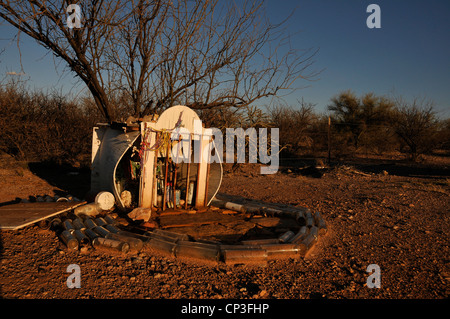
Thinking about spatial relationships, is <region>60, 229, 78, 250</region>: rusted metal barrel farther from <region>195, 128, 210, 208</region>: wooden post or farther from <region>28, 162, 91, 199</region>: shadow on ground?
<region>28, 162, 91, 199</region>: shadow on ground

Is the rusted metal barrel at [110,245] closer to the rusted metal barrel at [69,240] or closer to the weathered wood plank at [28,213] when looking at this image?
the rusted metal barrel at [69,240]

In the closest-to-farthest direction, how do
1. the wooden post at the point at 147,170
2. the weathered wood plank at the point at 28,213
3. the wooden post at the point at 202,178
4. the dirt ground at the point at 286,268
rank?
1. the dirt ground at the point at 286,268
2. the weathered wood plank at the point at 28,213
3. the wooden post at the point at 147,170
4. the wooden post at the point at 202,178

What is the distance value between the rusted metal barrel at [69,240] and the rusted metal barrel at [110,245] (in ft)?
0.77

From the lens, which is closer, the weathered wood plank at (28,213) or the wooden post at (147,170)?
the weathered wood plank at (28,213)

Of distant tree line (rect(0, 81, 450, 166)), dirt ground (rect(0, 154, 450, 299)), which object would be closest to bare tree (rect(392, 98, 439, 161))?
distant tree line (rect(0, 81, 450, 166))

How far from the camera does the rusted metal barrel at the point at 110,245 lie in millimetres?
4094

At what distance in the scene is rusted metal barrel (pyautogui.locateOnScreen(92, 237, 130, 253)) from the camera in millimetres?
4094

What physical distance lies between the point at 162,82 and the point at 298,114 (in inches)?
482

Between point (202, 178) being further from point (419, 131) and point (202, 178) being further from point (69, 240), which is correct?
point (419, 131)

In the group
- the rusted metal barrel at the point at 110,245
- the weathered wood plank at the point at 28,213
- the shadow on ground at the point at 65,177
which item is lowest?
the rusted metal barrel at the point at 110,245

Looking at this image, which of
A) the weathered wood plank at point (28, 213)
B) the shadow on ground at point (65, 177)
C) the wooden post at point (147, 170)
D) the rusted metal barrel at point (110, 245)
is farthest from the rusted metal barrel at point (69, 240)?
the shadow on ground at point (65, 177)

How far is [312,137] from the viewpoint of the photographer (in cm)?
2012

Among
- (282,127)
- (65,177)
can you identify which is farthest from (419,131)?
(65,177)

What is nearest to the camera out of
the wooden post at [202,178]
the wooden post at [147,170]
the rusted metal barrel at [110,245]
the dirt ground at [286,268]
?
the dirt ground at [286,268]
